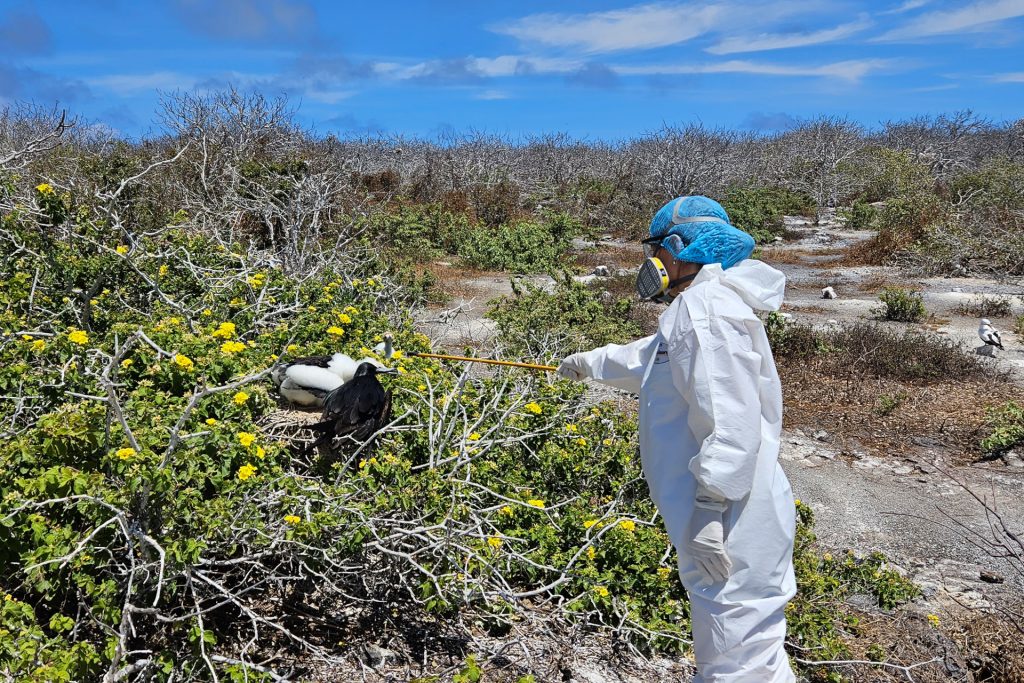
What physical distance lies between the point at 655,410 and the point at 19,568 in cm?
185

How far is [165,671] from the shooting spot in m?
2.21

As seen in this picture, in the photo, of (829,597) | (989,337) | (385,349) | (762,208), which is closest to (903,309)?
(989,337)

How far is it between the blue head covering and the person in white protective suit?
7 centimetres

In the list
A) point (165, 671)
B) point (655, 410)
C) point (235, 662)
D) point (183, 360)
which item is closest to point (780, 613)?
point (655, 410)

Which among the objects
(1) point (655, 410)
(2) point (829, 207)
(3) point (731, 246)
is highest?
(3) point (731, 246)

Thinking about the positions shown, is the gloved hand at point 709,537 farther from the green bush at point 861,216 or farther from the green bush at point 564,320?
the green bush at point 861,216

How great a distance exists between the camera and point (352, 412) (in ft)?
10.3

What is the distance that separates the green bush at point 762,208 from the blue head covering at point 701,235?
1607cm

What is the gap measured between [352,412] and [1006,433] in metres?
4.72

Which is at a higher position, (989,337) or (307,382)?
(307,382)

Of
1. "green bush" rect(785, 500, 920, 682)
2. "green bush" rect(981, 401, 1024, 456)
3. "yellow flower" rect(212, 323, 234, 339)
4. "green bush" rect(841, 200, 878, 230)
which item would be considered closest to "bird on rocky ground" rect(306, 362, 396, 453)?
"yellow flower" rect(212, 323, 234, 339)

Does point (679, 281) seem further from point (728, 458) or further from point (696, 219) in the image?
point (728, 458)

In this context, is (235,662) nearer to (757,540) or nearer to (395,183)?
(757,540)

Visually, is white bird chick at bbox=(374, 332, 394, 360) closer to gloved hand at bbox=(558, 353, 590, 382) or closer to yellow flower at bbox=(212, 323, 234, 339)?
yellow flower at bbox=(212, 323, 234, 339)
